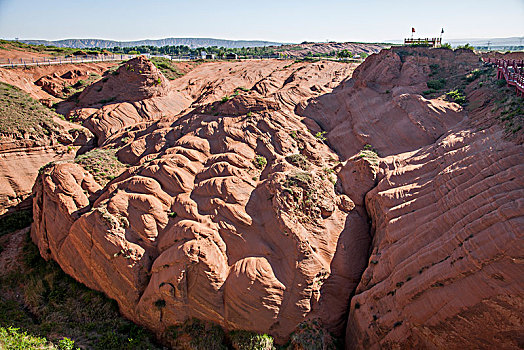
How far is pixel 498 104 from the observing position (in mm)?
17844

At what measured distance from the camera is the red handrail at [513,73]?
691 inches

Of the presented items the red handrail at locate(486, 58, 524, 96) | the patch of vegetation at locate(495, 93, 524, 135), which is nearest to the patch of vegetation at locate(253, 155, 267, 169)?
the patch of vegetation at locate(495, 93, 524, 135)

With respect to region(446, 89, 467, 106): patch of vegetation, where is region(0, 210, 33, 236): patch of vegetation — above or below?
below

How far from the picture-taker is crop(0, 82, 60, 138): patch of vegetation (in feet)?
81.8

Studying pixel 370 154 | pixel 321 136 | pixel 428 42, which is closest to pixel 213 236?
pixel 370 154

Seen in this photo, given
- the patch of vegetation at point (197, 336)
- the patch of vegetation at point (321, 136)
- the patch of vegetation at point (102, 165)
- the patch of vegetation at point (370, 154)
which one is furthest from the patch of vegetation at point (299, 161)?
the patch of vegetation at point (102, 165)

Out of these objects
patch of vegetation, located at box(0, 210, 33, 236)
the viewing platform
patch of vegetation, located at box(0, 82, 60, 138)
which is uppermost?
the viewing platform

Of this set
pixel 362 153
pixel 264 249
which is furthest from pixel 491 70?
pixel 264 249

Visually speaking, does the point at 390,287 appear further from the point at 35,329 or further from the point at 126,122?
the point at 126,122

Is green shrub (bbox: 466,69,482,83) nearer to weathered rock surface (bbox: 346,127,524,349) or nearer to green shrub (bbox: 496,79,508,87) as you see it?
green shrub (bbox: 496,79,508,87)

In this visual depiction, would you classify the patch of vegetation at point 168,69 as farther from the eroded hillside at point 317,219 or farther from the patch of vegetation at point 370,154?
the patch of vegetation at point 370,154

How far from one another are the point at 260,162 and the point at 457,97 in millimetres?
14128

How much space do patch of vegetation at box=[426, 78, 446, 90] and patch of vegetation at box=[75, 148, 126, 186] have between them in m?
22.9

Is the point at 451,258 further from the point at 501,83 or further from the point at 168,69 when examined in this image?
the point at 168,69
